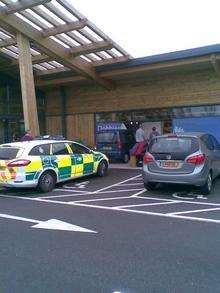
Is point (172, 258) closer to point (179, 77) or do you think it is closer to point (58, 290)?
point (58, 290)

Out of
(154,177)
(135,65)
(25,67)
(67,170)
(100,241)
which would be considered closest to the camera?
(100,241)

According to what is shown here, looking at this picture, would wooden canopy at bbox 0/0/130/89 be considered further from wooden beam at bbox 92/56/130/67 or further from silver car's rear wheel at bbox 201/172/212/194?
silver car's rear wheel at bbox 201/172/212/194

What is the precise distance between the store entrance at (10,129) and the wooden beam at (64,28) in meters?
6.96

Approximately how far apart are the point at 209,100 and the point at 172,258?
44.7 feet

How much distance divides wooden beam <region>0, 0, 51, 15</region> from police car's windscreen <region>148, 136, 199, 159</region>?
6.44 meters

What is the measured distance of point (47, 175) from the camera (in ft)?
35.4

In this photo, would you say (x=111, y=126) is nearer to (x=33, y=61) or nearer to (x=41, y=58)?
(x=41, y=58)

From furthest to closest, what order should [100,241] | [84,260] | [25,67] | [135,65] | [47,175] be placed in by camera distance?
[135,65], [25,67], [47,175], [100,241], [84,260]

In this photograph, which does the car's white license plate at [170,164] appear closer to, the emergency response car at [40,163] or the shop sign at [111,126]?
the emergency response car at [40,163]

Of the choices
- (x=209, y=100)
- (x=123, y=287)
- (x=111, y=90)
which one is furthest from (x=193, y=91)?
(x=123, y=287)

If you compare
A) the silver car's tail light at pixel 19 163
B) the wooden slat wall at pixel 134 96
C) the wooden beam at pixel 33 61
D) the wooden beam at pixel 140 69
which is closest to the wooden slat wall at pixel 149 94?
the wooden slat wall at pixel 134 96

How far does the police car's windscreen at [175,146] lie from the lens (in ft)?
31.1

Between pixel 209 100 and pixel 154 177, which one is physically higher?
pixel 209 100

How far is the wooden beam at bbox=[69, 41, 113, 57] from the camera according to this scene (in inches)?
635
